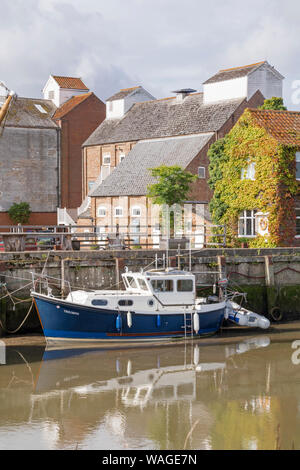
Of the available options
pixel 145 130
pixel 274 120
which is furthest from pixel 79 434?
pixel 145 130

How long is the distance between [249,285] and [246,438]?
16.1 meters

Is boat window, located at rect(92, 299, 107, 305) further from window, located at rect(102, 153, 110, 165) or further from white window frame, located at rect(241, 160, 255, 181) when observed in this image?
window, located at rect(102, 153, 110, 165)

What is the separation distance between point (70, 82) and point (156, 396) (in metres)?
56.1

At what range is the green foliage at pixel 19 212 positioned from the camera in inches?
2443

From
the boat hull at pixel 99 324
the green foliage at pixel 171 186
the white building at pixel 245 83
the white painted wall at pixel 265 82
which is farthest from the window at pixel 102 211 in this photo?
the boat hull at pixel 99 324

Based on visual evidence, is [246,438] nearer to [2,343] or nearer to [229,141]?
[2,343]

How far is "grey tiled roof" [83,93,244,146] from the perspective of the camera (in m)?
49.9

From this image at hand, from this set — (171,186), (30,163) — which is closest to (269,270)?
(171,186)

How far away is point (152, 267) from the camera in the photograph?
30953 mm

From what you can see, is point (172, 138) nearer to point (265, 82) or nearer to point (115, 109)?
point (265, 82)

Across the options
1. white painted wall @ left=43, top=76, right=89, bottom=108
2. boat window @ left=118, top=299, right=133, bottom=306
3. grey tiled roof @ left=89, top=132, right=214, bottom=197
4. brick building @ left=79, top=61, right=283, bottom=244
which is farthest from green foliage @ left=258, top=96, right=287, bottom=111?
white painted wall @ left=43, top=76, right=89, bottom=108

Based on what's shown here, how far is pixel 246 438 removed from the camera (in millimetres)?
16250
